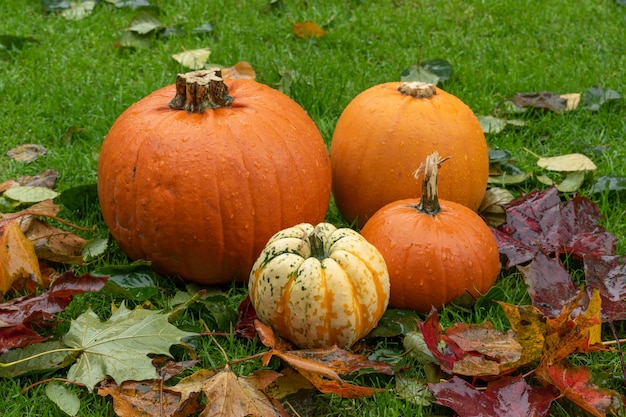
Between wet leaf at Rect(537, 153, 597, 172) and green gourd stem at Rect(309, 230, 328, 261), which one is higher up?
green gourd stem at Rect(309, 230, 328, 261)

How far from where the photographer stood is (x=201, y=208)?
273cm

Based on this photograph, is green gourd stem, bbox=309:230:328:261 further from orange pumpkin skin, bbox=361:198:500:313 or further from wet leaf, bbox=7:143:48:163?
wet leaf, bbox=7:143:48:163

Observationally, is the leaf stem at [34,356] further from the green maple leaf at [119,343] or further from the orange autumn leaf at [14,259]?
the orange autumn leaf at [14,259]

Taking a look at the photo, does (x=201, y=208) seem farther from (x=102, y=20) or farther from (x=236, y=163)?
(x=102, y=20)

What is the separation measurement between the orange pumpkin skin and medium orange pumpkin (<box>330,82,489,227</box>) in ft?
1.07

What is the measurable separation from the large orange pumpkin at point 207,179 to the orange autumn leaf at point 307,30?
217 centimetres

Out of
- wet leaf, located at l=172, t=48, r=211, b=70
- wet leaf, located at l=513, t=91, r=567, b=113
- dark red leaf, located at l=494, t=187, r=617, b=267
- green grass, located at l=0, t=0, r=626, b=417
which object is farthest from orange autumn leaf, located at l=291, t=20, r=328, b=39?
dark red leaf, located at l=494, t=187, r=617, b=267

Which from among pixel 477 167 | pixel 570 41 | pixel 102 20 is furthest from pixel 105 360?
pixel 570 41

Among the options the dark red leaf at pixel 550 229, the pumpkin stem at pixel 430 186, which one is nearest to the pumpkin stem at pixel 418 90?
the pumpkin stem at pixel 430 186

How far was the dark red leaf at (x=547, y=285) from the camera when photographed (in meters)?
2.56

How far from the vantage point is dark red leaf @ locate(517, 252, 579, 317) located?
2562 mm

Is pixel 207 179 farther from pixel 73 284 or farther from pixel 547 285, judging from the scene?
pixel 547 285

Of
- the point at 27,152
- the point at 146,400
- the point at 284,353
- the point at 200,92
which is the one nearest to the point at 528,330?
the point at 284,353

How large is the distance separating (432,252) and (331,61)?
7.52 feet
